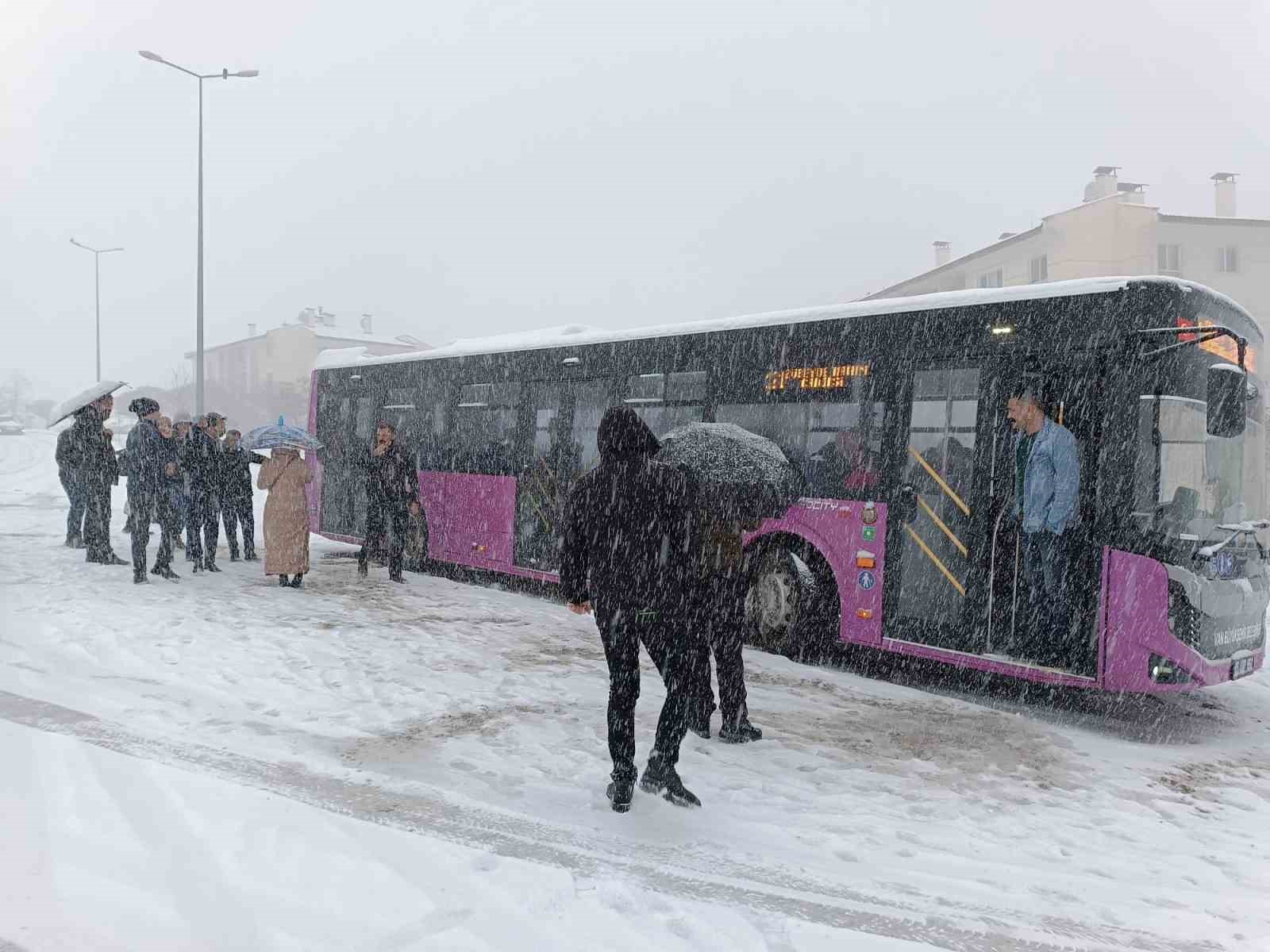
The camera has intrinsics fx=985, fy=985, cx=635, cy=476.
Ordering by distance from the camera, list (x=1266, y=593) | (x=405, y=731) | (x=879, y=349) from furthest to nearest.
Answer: (x=879, y=349) → (x=1266, y=593) → (x=405, y=731)

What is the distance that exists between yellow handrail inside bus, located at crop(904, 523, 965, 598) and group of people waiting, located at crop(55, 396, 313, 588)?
22.2ft

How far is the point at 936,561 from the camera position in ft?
24.8

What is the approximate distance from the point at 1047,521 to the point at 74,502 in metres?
12.1

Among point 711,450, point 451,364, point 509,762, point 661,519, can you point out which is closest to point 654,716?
point 509,762

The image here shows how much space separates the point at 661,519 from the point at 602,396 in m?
6.16

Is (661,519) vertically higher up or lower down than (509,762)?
higher up

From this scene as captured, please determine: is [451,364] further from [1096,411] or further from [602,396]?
[1096,411]

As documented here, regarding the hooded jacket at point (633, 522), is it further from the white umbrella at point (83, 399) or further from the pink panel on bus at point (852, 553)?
the white umbrella at point (83, 399)

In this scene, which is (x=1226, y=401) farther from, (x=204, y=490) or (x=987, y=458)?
(x=204, y=490)

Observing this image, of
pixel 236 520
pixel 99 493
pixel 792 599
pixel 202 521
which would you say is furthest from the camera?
pixel 236 520

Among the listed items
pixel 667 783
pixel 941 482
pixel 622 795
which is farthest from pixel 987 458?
pixel 622 795

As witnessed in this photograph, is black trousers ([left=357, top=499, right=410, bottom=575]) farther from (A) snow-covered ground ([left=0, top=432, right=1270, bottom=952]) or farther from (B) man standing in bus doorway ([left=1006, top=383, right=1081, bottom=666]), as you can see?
(B) man standing in bus doorway ([left=1006, top=383, right=1081, bottom=666])

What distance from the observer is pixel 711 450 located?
18.0ft

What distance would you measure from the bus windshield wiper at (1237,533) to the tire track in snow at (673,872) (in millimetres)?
3599
